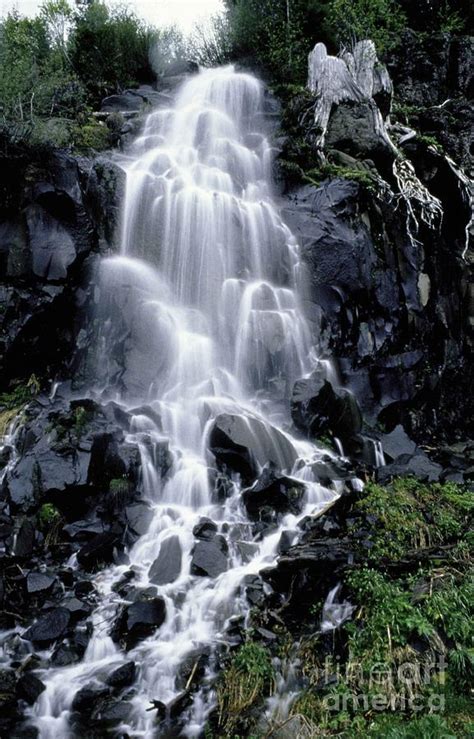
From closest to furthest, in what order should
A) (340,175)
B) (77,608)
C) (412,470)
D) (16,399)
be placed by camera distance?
(77,608), (412,470), (16,399), (340,175)

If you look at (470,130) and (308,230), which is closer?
(308,230)

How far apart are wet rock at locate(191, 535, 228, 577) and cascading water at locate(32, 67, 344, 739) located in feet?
0.31

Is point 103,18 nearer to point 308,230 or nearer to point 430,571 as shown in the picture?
point 308,230

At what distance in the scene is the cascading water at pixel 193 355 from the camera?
20.9 ft

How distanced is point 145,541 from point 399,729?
4.77 metres

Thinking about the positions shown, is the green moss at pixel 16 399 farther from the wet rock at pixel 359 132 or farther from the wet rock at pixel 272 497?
the wet rock at pixel 359 132

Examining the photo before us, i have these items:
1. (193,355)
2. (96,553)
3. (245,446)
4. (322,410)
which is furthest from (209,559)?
(193,355)

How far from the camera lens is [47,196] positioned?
12.3 metres

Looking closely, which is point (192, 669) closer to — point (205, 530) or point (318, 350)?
point (205, 530)

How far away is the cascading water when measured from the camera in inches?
251

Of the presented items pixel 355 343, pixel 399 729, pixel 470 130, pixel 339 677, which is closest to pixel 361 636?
pixel 339 677

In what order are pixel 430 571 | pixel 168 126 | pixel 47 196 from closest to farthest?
pixel 430 571
pixel 47 196
pixel 168 126

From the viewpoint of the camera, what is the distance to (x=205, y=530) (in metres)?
8.23

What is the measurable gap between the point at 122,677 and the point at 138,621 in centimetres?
79
